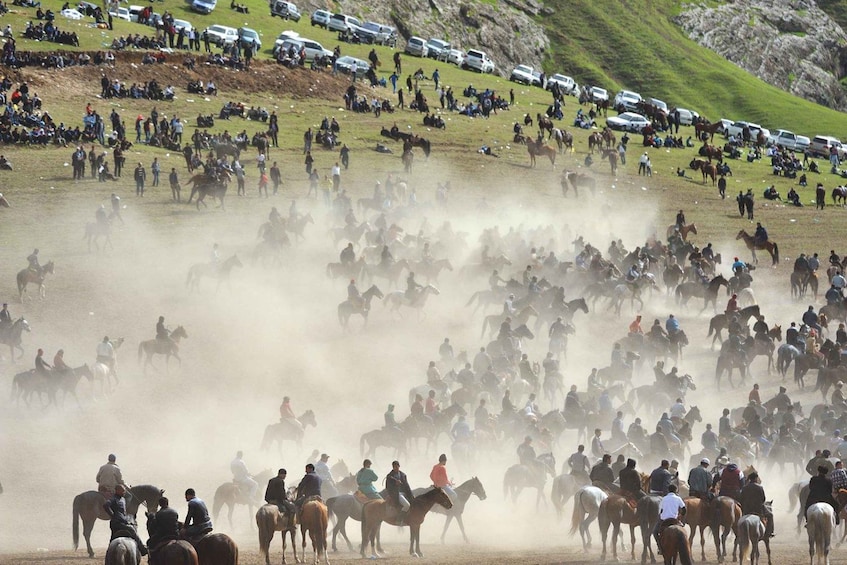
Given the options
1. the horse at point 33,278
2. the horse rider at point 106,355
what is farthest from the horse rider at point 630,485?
the horse at point 33,278

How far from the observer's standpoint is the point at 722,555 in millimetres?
23312

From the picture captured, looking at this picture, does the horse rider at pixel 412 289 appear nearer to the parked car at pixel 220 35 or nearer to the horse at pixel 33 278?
the horse at pixel 33 278

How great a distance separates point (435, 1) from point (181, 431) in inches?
3419

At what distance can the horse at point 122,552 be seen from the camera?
1886 cm

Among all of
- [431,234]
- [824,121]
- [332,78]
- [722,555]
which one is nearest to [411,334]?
[431,234]

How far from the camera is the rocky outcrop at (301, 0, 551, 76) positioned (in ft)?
362

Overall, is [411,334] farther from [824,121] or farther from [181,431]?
[824,121]

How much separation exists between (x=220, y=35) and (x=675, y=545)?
69.3 m

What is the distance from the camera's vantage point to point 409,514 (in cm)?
2366

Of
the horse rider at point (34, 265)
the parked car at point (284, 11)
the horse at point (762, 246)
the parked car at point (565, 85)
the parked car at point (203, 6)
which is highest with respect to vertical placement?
the parked car at point (284, 11)

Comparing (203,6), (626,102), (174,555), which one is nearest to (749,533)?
(174,555)

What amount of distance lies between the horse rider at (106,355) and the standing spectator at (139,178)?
1934 cm

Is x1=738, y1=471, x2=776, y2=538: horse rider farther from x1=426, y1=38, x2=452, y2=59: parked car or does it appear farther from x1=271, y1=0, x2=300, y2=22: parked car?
x1=271, y1=0, x2=300, y2=22: parked car

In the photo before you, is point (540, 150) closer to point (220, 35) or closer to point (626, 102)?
point (626, 102)
